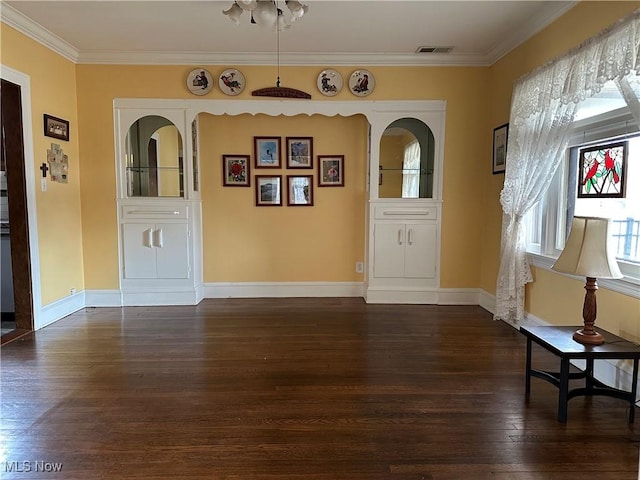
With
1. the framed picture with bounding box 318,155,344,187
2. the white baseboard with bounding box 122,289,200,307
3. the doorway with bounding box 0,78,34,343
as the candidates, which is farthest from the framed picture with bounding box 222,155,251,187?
the doorway with bounding box 0,78,34,343

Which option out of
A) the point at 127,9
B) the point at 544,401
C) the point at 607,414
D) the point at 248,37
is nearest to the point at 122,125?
the point at 127,9

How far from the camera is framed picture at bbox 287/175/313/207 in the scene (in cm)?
493

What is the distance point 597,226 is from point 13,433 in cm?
327

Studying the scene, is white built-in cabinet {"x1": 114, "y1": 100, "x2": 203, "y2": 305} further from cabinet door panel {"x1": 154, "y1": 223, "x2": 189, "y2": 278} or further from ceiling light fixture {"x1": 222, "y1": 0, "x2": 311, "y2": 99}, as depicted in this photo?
ceiling light fixture {"x1": 222, "y1": 0, "x2": 311, "y2": 99}

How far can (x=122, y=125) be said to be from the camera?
443cm

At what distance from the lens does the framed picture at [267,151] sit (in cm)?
489

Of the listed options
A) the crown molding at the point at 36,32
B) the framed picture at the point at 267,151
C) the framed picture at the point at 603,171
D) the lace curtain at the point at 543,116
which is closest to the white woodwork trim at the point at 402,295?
the lace curtain at the point at 543,116

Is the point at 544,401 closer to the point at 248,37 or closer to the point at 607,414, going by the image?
the point at 607,414

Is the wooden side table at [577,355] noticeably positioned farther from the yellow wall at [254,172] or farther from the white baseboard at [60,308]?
the white baseboard at [60,308]

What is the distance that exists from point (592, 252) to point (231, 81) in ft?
12.3

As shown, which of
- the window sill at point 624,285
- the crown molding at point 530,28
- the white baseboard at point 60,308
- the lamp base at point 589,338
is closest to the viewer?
the lamp base at point 589,338

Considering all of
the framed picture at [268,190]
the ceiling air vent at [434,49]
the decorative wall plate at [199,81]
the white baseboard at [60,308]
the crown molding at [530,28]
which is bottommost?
the white baseboard at [60,308]

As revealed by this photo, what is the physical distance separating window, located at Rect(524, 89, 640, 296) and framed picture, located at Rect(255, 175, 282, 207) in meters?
2.74

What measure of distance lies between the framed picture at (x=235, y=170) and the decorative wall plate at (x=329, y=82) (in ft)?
3.99
